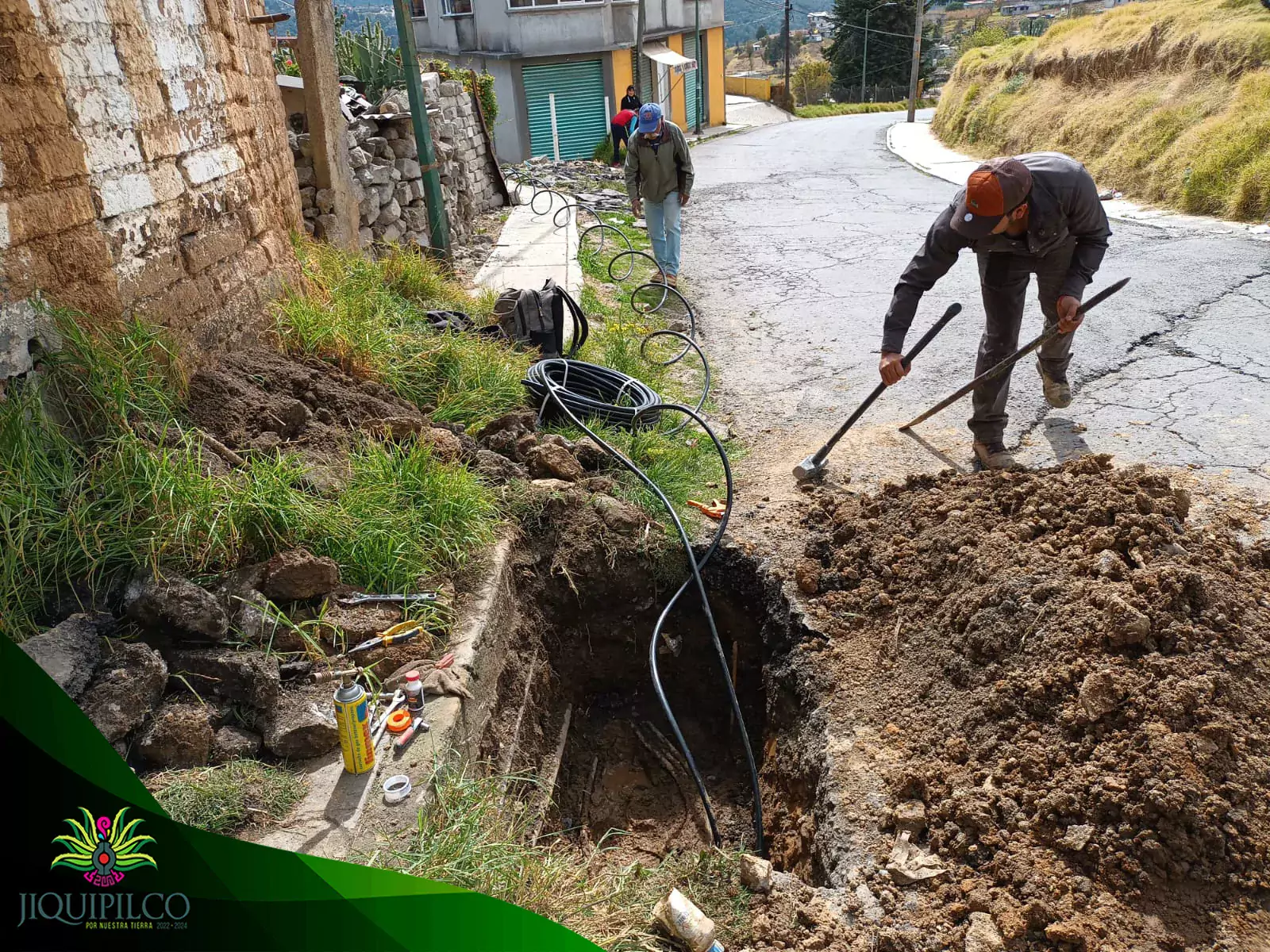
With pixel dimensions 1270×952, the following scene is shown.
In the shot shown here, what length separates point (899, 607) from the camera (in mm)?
3699

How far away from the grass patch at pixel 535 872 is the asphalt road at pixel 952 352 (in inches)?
95.9

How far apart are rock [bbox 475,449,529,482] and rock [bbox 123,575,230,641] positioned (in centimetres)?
167

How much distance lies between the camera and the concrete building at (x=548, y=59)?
2386 cm

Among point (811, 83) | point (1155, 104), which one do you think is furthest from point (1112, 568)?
point (811, 83)

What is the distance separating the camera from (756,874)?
2807 mm

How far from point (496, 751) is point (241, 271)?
3.06m

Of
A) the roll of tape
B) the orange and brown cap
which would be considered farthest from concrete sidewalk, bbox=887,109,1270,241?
the roll of tape

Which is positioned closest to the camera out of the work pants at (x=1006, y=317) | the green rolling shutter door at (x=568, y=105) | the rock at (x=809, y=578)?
the rock at (x=809, y=578)

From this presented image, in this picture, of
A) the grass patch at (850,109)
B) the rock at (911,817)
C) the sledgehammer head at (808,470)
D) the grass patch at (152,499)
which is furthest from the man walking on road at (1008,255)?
the grass patch at (850,109)

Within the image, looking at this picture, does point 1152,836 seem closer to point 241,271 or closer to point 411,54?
point 241,271

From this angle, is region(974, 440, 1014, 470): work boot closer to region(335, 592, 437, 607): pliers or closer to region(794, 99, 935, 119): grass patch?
region(335, 592, 437, 607): pliers

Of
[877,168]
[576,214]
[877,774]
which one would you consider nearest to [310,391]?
[877,774]

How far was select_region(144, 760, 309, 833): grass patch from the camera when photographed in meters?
2.45

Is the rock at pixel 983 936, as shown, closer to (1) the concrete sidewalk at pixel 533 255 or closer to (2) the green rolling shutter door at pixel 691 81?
(1) the concrete sidewalk at pixel 533 255
